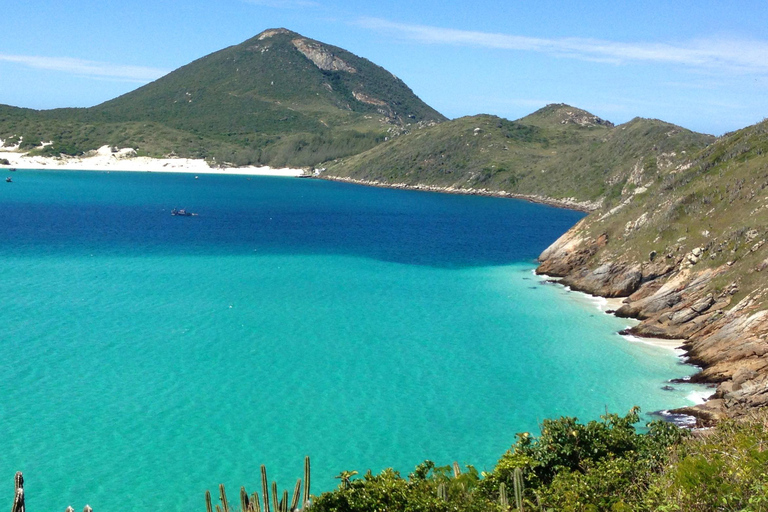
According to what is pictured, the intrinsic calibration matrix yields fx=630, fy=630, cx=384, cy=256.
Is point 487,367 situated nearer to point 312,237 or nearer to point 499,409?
point 499,409

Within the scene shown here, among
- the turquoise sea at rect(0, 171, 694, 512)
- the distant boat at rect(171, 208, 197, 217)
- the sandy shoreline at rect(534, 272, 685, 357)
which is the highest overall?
the distant boat at rect(171, 208, 197, 217)

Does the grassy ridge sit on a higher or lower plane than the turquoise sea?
higher

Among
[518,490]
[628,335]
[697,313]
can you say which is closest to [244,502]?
[518,490]

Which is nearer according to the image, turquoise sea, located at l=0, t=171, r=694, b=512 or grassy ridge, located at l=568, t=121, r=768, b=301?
turquoise sea, located at l=0, t=171, r=694, b=512

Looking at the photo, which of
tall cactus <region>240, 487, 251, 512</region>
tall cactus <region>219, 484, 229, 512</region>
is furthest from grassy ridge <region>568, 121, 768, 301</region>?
tall cactus <region>219, 484, 229, 512</region>

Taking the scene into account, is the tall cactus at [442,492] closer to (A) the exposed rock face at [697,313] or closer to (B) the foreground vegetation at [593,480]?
(B) the foreground vegetation at [593,480]

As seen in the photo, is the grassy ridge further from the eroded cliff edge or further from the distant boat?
the distant boat
